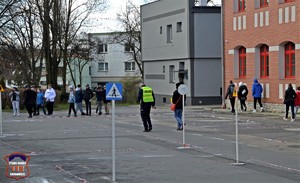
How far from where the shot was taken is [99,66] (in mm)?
95000

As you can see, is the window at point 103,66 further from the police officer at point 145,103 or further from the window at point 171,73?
the police officer at point 145,103

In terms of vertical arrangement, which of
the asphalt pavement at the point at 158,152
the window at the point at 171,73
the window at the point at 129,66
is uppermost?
the window at the point at 129,66

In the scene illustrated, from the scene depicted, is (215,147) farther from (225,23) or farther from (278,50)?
(225,23)

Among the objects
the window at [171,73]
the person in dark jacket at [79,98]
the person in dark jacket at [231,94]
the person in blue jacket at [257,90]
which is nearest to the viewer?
the person in blue jacket at [257,90]

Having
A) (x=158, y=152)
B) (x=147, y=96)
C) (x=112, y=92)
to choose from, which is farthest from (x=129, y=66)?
(x=112, y=92)

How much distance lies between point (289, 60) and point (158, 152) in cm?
1799

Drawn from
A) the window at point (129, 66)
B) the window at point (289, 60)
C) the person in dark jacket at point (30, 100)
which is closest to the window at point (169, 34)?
the window at point (289, 60)

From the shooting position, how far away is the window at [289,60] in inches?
1282

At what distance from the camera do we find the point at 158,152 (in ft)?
55.0

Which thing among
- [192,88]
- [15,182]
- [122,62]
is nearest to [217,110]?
[192,88]

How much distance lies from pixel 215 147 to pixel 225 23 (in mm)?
22753

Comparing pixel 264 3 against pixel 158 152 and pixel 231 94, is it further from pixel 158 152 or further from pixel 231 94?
pixel 158 152

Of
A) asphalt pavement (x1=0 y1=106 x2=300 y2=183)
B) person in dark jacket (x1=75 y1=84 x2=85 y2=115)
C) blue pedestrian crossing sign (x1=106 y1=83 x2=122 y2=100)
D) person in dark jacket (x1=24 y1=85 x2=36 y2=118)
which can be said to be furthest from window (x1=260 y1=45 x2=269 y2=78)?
blue pedestrian crossing sign (x1=106 y1=83 x2=122 y2=100)

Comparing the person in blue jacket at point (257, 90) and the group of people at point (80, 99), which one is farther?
the group of people at point (80, 99)
